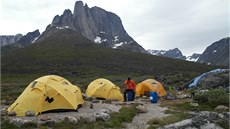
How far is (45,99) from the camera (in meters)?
23.2

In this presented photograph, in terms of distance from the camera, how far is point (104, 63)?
14638cm

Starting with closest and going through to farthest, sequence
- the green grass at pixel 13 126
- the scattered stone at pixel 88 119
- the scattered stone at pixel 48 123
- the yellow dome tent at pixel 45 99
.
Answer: the green grass at pixel 13 126, the scattered stone at pixel 48 123, the scattered stone at pixel 88 119, the yellow dome tent at pixel 45 99

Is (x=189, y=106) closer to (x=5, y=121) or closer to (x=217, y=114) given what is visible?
(x=217, y=114)

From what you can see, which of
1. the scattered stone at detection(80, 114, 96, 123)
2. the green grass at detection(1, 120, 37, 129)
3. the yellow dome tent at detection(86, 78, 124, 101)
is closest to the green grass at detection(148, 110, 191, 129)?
the scattered stone at detection(80, 114, 96, 123)

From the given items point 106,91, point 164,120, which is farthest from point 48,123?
point 106,91

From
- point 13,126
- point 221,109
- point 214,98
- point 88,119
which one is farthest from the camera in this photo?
point 214,98

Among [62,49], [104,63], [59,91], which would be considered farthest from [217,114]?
[62,49]

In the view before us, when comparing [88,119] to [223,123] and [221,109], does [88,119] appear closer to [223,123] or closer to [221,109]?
[223,123]

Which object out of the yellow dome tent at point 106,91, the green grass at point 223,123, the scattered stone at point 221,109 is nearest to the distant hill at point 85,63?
the yellow dome tent at point 106,91

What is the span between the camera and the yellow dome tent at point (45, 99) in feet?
73.7

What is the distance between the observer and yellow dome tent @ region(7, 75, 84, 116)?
2245cm

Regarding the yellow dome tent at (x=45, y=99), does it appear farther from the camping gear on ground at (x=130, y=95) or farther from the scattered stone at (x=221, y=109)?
the scattered stone at (x=221, y=109)

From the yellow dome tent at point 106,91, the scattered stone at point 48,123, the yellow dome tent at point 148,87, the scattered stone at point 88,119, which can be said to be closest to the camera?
the scattered stone at point 48,123

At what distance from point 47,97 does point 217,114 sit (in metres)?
11.2
